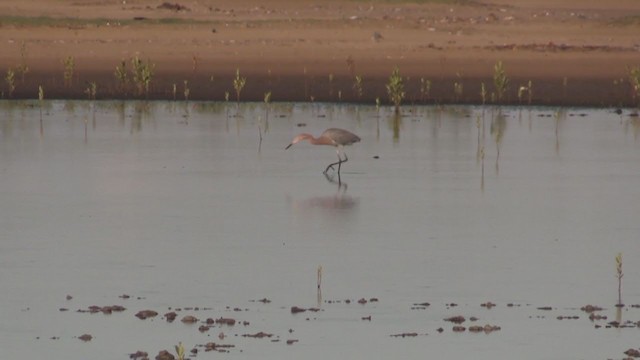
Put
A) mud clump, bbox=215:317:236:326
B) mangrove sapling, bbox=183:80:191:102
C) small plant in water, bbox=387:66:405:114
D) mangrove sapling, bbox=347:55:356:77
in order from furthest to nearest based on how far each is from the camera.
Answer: mangrove sapling, bbox=347:55:356:77 → mangrove sapling, bbox=183:80:191:102 → small plant in water, bbox=387:66:405:114 → mud clump, bbox=215:317:236:326

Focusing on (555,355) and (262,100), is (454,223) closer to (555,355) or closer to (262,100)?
(555,355)

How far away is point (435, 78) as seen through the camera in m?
35.4

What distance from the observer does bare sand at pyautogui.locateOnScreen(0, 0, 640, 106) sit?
33.5 meters

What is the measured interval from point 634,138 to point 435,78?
400 inches

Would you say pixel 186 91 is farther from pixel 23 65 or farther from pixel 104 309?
pixel 104 309

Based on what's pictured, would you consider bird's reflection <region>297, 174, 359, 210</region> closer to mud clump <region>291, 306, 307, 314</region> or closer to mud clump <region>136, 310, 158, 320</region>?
mud clump <region>291, 306, 307, 314</region>

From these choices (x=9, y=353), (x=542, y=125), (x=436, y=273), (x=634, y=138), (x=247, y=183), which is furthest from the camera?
(x=542, y=125)

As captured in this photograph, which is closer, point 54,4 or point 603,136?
point 603,136

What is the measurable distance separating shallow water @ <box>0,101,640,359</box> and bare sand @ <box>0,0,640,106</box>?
20.7ft

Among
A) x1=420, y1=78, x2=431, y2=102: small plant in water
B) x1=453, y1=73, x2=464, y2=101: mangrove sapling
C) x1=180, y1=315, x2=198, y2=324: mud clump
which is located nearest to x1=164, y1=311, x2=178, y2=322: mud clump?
x1=180, y1=315, x2=198, y2=324: mud clump

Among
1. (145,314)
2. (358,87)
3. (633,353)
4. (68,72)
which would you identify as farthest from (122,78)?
(633,353)

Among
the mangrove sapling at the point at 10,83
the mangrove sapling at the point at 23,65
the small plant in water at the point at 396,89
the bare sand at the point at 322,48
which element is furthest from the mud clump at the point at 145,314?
the mangrove sapling at the point at 23,65

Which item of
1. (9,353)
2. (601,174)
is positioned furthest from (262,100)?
(9,353)

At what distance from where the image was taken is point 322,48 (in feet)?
138
